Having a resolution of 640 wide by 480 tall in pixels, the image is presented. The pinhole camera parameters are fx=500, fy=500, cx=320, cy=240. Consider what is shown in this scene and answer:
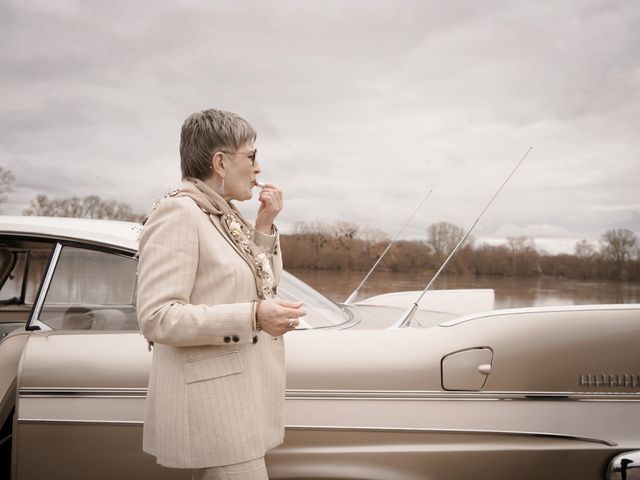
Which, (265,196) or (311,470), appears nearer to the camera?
(265,196)

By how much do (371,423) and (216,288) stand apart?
84cm

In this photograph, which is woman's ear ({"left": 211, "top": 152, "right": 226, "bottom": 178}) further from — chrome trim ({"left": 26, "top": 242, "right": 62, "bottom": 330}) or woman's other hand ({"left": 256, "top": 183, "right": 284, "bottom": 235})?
chrome trim ({"left": 26, "top": 242, "right": 62, "bottom": 330})

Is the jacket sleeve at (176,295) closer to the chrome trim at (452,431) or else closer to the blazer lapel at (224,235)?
the blazer lapel at (224,235)

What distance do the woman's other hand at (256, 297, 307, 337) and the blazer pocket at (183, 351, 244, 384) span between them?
0.50 feet

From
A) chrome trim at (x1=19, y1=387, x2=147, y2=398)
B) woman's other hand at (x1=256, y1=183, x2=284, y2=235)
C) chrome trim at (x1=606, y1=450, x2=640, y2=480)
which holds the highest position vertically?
woman's other hand at (x1=256, y1=183, x2=284, y2=235)

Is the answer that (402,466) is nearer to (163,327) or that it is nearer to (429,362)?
(429,362)

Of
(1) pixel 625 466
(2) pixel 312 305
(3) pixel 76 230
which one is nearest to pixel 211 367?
(2) pixel 312 305

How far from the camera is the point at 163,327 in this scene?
1.32 m

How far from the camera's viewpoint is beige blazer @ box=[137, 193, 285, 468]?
1.35 meters

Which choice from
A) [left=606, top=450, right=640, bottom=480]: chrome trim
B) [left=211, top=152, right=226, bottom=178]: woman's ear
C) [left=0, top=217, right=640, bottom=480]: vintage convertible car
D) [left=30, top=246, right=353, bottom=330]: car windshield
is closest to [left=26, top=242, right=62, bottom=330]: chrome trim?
[left=30, top=246, right=353, bottom=330]: car windshield

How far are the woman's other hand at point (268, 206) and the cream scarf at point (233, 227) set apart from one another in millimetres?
131

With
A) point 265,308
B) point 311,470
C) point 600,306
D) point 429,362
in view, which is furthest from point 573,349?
point 265,308

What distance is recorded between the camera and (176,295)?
1.36m

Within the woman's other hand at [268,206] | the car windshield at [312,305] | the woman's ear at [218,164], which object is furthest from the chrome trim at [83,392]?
the woman's ear at [218,164]
